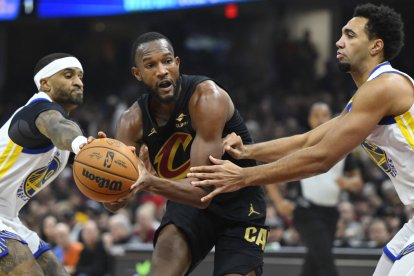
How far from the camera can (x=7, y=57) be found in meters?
21.5

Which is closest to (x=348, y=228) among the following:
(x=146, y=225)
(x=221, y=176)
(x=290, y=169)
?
(x=146, y=225)

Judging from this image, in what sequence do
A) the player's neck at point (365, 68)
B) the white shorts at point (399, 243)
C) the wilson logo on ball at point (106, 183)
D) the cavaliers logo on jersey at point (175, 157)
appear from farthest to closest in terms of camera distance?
the cavaliers logo on jersey at point (175, 157)
the player's neck at point (365, 68)
the white shorts at point (399, 243)
the wilson logo on ball at point (106, 183)

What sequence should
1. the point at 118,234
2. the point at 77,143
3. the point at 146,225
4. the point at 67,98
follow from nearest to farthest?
1. the point at 77,143
2. the point at 67,98
3. the point at 146,225
4. the point at 118,234

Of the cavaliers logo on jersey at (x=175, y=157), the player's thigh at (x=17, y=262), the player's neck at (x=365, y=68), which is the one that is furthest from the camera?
the cavaliers logo on jersey at (x=175, y=157)

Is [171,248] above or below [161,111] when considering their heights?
below

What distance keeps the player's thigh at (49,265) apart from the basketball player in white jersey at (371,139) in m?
1.58

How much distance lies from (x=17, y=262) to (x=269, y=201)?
821cm

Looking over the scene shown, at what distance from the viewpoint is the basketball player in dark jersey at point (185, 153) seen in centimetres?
522

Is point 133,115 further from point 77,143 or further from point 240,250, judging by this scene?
point 240,250

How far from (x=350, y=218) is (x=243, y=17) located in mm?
8387

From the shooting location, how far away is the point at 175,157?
18.0 ft

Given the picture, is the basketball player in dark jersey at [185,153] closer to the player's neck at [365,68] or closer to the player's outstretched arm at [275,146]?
the player's outstretched arm at [275,146]

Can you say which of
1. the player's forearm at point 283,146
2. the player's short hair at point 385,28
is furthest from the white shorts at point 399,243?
the player's short hair at point 385,28

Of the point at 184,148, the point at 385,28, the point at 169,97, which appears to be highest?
the point at 385,28
